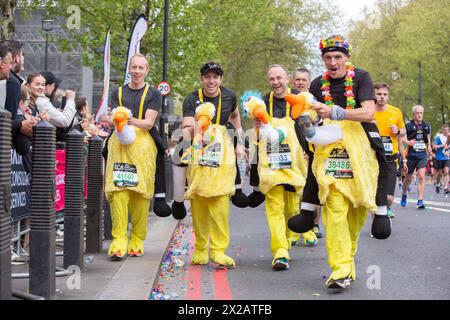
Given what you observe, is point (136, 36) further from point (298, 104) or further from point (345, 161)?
point (345, 161)

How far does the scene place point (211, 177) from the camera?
8180mm

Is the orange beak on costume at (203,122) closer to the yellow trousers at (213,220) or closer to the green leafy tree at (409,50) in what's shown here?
the yellow trousers at (213,220)

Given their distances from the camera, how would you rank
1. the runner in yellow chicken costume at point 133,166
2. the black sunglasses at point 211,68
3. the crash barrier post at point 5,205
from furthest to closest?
the runner in yellow chicken costume at point 133,166 → the black sunglasses at point 211,68 → the crash barrier post at point 5,205

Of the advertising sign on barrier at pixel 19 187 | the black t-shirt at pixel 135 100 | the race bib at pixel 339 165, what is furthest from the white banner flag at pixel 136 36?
the race bib at pixel 339 165

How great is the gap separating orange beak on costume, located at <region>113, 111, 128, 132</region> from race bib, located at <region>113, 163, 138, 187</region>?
49 centimetres

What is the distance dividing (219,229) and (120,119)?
147 cm

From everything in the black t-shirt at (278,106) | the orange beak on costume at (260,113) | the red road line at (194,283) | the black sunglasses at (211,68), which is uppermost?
the black sunglasses at (211,68)

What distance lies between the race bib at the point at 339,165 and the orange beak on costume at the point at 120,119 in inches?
87.1

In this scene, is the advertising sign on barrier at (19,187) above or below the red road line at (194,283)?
above

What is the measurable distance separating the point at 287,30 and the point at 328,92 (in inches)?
1756

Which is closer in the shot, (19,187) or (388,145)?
(19,187)

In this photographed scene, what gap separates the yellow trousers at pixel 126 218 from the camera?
28.2 ft

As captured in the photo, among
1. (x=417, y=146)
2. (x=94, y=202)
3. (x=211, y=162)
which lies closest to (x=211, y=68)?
(x=211, y=162)
